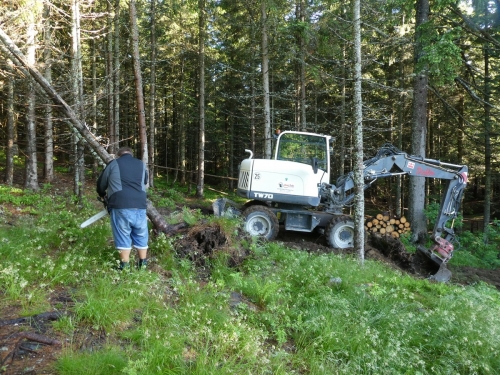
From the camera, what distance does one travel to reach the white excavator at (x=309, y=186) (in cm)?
906

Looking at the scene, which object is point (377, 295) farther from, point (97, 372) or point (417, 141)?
point (417, 141)

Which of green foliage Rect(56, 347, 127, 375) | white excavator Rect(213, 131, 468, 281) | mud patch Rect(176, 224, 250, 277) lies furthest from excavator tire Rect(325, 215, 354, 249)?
green foliage Rect(56, 347, 127, 375)

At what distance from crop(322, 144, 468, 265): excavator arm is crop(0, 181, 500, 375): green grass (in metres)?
3.14

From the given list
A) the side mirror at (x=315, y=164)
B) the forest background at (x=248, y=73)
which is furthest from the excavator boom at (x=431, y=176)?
the forest background at (x=248, y=73)

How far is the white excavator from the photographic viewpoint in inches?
357

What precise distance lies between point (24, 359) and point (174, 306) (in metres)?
1.54

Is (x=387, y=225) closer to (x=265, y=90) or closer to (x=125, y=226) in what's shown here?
(x=265, y=90)

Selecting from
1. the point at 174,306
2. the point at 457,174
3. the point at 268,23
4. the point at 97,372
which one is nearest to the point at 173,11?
the point at 268,23

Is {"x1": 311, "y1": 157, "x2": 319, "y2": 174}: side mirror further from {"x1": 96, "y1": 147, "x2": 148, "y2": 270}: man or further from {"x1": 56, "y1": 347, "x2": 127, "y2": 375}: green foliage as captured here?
{"x1": 56, "y1": 347, "x2": 127, "y2": 375}: green foliage

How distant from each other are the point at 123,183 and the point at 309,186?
18.3 ft

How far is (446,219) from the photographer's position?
893cm

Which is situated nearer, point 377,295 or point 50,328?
point 50,328

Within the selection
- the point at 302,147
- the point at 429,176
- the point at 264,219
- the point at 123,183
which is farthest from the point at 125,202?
the point at 429,176

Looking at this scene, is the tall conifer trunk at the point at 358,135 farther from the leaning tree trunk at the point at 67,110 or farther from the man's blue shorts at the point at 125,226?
the man's blue shorts at the point at 125,226
